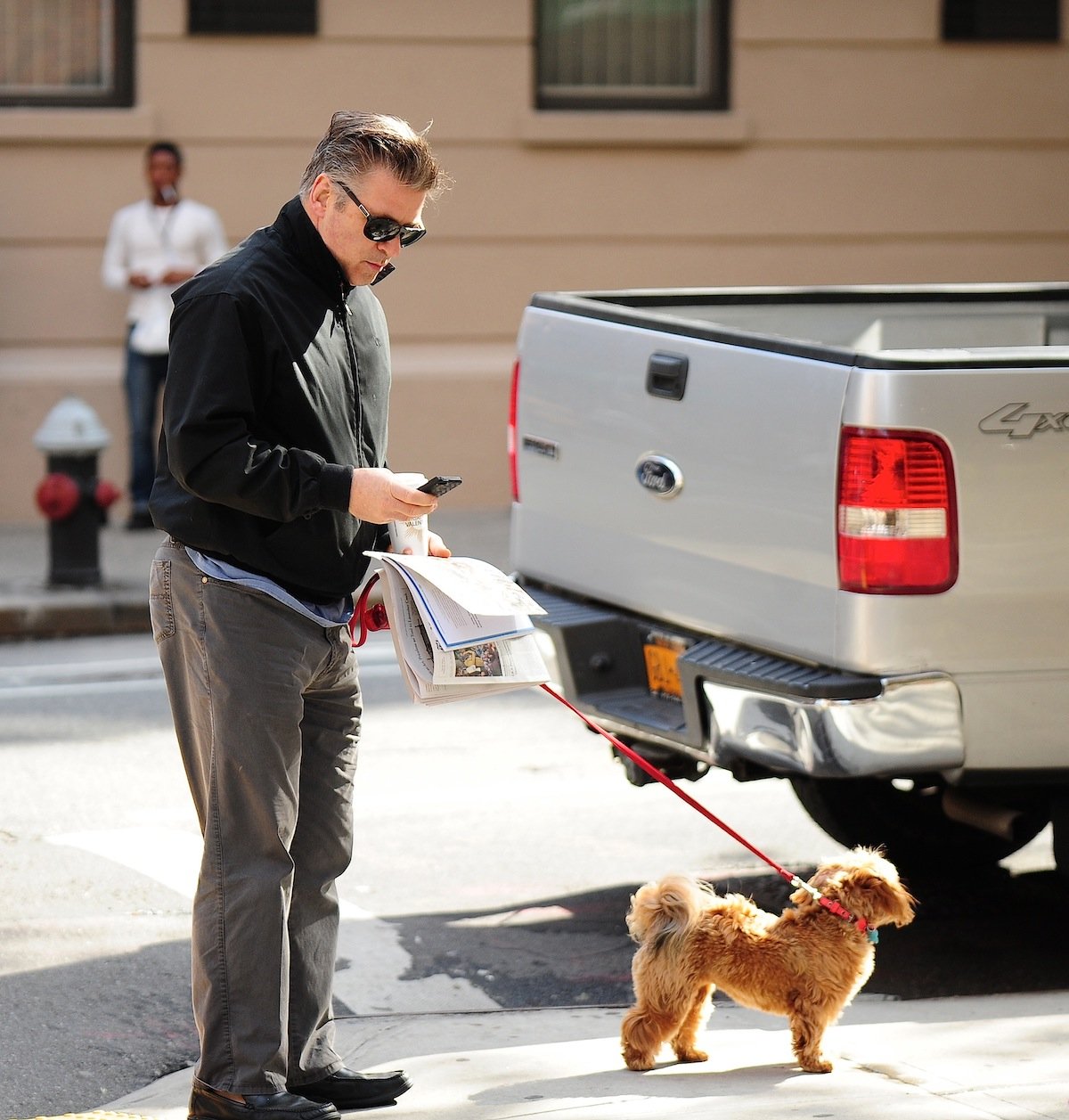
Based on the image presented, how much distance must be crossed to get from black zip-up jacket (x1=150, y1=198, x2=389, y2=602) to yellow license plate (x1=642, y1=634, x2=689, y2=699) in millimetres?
1591

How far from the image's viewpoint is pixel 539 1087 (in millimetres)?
3988

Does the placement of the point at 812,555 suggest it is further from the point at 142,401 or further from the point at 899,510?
the point at 142,401

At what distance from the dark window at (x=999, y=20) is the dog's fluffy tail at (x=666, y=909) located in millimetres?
10636

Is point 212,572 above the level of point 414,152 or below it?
below

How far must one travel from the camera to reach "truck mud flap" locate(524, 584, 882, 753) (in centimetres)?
484

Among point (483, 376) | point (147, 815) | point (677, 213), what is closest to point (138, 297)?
point (483, 376)

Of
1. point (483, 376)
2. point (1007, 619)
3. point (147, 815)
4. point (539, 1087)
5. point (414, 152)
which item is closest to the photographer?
point (414, 152)

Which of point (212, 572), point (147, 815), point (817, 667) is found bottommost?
point (147, 815)

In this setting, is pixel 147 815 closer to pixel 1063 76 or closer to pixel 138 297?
pixel 138 297

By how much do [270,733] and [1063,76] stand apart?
11632mm

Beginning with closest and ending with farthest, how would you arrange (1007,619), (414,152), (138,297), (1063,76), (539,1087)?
(414,152), (539,1087), (1007,619), (138,297), (1063,76)

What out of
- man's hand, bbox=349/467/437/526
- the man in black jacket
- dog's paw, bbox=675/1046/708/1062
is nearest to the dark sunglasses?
the man in black jacket

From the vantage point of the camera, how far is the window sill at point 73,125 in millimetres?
12203

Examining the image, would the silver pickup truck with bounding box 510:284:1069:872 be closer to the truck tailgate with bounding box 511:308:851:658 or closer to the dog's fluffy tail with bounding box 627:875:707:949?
the truck tailgate with bounding box 511:308:851:658
